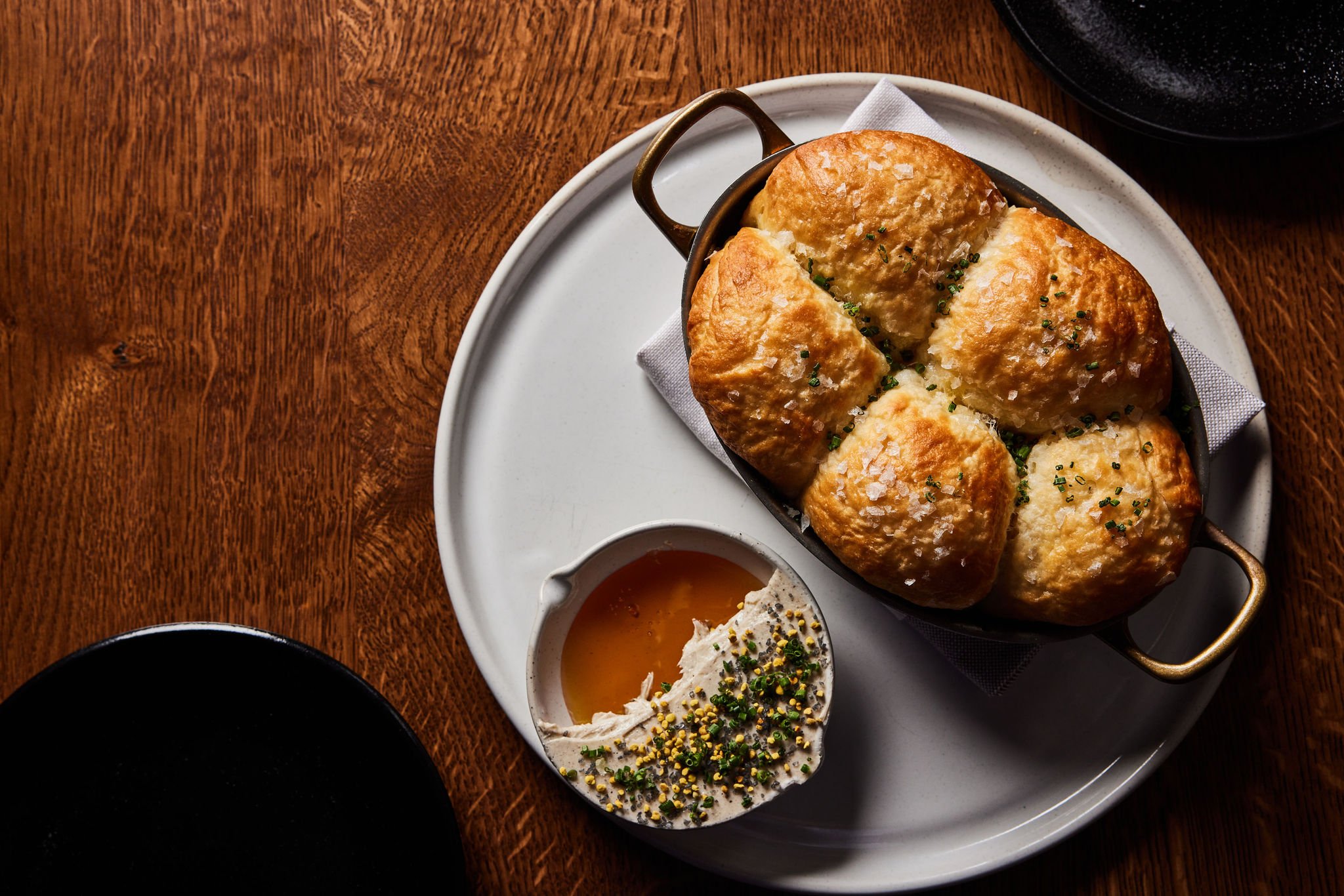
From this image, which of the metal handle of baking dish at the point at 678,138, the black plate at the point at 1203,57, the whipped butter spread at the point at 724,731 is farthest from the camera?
the black plate at the point at 1203,57

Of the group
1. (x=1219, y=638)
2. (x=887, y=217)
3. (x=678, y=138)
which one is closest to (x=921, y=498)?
(x=887, y=217)

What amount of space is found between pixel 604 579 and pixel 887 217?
91cm

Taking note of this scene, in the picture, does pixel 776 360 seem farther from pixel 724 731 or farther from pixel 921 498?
pixel 724 731

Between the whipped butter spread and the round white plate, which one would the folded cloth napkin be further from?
the whipped butter spread

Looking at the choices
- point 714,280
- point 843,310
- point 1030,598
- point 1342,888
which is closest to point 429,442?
point 714,280

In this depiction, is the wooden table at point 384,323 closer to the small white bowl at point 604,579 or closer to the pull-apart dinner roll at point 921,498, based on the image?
the small white bowl at point 604,579

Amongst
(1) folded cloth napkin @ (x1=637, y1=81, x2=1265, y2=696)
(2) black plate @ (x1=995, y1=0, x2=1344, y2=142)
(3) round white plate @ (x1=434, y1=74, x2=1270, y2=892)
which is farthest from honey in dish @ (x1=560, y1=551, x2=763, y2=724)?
(2) black plate @ (x1=995, y1=0, x2=1344, y2=142)

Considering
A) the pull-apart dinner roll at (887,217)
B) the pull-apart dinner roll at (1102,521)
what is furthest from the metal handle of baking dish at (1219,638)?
the pull-apart dinner roll at (887,217)

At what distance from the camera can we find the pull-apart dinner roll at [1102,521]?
5.10 feet

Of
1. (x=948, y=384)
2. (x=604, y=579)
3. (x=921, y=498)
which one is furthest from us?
(x=604, y=579)

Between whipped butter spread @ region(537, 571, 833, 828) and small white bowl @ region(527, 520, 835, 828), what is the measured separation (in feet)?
0.07

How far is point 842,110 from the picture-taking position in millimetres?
2084

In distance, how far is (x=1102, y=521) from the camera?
155 cm

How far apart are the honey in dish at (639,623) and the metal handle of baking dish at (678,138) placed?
2.14ft
